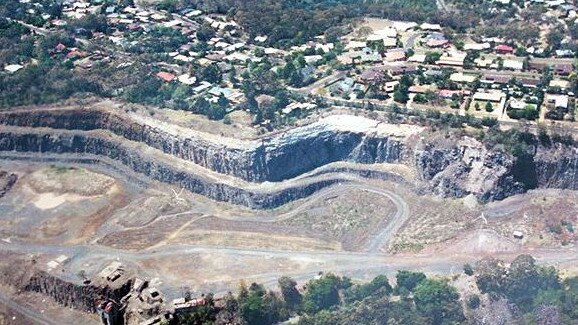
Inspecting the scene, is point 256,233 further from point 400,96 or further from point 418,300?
point 400,96

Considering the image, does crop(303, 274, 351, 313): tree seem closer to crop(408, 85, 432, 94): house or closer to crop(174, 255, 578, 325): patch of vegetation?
crop(174, 255, 578, 325): patch of vegetation

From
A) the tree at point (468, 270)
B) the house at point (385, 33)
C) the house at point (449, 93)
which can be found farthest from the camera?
the house at point (385, 33)

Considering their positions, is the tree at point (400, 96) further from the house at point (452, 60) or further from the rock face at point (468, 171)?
the house at point (452, 60)

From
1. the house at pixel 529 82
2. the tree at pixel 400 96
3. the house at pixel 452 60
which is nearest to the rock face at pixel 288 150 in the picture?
the tree at pixel 400 96

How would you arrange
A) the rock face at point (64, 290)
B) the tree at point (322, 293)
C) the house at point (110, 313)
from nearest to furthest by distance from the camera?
the house at point (110, 313) < the rock face at point (64, 290) < the tree at point (322, 293)

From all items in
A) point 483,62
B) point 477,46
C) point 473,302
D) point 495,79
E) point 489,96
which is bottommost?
point 473,302

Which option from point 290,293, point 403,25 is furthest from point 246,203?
point 403,25
